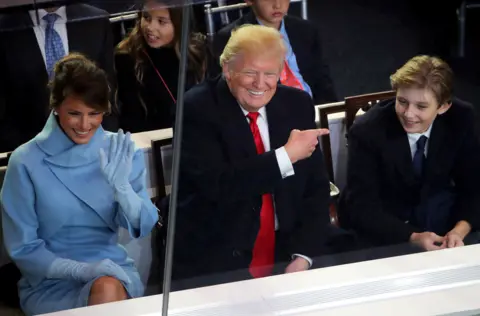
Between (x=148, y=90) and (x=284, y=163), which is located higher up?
(x=148, y=90)

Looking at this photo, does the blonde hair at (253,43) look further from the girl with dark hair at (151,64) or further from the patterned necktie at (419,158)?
the patterned necktie at (419,158)

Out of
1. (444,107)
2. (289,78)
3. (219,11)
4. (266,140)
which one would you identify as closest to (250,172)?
(266,140)

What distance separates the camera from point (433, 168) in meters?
1.37

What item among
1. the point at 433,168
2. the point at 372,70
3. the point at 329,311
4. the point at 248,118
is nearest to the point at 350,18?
the point at 372,70

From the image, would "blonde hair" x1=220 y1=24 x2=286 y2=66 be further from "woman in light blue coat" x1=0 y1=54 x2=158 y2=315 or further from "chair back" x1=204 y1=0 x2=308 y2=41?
"woman in light blue coat" x1=0 y1=54 x2=158 y2=315

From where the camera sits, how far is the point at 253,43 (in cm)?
118

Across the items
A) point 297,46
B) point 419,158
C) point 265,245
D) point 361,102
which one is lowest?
point 265,245

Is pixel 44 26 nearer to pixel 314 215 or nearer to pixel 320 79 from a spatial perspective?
pixel 320 79

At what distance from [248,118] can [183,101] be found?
0.43ft

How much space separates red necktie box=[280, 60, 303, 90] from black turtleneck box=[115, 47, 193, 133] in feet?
0.54

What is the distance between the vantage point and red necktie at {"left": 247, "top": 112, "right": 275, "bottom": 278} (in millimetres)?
1277

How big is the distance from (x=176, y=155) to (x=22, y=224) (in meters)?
0.25

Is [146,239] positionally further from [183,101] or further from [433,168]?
[433,168]

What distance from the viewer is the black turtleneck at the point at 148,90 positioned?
1.10 meters
